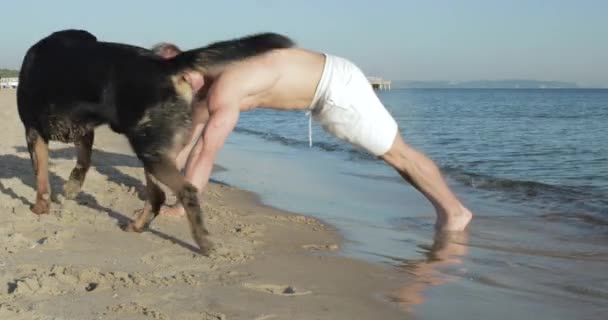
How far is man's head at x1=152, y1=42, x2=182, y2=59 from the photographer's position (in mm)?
4156

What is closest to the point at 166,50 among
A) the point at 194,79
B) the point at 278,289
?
the point at 194,79

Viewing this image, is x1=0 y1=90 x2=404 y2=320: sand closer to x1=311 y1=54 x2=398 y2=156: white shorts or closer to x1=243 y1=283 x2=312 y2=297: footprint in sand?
x1=243 y1=283 x2=312 y2=297: footprint in sand

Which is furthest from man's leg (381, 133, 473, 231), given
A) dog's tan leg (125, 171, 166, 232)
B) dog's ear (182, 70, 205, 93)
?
dog's tan leg (125, 171, 166, 232)

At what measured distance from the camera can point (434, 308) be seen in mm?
3090

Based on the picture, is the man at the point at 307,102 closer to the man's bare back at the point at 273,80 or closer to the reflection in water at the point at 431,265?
the man's bare back at the point at 273,80

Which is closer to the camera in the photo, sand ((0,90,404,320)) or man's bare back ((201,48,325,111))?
sand ((0,90,404,320))

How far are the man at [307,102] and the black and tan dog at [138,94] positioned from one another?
0.35 feet

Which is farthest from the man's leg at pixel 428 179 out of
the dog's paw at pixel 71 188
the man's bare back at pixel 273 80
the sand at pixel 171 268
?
the dog's paw at pixel 71 188

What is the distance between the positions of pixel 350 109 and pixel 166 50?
3.95ft

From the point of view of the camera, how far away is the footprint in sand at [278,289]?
10.5 ft

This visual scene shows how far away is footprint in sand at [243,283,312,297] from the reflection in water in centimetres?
44

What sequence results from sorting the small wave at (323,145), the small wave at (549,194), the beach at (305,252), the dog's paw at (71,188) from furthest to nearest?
→ the small wave at (323,145)
the small wave at (549,194)
the dog's paw at (71,188)
the beach at (305,252)

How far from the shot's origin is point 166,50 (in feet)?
14.0

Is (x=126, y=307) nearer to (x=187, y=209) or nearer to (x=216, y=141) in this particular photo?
(x=187, y=209)
